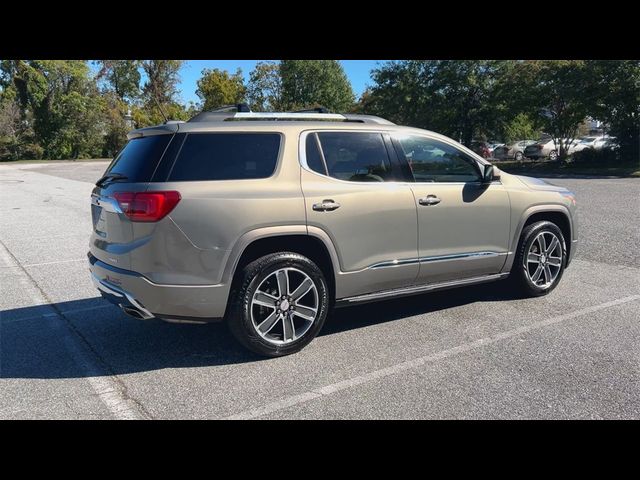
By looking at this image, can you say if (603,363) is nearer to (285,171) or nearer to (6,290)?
(285,171)

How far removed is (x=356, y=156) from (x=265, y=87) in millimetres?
54210

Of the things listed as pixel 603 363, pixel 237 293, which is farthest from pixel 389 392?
pixel 603 363

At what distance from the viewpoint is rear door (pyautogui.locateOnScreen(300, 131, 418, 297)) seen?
13.6ft

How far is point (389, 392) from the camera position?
3410 millimetres

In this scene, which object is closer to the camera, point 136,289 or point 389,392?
point 389,392

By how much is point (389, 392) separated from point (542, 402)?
946mm

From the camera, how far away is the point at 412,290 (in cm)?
465

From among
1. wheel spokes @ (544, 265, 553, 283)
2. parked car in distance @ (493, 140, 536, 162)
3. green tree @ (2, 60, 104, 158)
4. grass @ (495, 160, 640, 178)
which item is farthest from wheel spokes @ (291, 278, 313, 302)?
green tree @ (2, 60, 104, 158)

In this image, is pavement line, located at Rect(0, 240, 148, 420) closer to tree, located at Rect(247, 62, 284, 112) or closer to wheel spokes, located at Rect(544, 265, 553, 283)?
wheel spokes, located at Rect(544, 265, 553, 283)

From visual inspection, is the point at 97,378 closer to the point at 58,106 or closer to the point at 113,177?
the point at 113,177

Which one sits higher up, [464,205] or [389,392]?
[464,205]

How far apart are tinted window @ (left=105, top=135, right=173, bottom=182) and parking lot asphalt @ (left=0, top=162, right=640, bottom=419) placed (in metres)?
1.42

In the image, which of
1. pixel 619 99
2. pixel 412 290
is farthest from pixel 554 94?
pixel 412 290

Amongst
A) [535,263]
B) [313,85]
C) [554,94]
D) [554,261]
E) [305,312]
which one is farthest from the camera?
[313,85]
